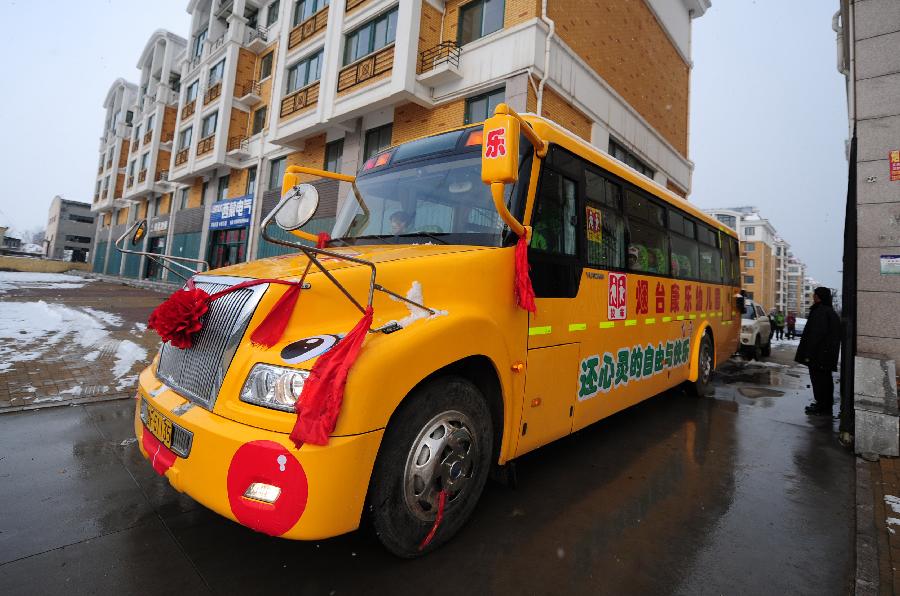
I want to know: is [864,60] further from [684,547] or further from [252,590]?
[252,590]

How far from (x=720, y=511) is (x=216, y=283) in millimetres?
3887

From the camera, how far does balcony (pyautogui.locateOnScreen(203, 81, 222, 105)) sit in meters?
23.1

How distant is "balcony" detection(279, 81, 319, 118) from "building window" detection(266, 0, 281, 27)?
8.45 metres

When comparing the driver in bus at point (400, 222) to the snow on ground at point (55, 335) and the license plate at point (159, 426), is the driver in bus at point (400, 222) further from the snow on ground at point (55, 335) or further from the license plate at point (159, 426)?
the snow on ground at point (55, 335)

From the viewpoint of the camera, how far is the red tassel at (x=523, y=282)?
2923 millimetres

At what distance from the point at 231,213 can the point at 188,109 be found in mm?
10935

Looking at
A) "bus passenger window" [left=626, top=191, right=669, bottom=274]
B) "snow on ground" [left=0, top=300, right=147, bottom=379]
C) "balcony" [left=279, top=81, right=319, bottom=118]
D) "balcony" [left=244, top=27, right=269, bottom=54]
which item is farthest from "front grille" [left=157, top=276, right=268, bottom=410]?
"balcony" [left=244, top=27, right=269, bottom=54]

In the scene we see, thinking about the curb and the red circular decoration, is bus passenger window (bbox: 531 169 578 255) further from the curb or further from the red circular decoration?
the curb

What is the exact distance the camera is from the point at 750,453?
15.0 ft

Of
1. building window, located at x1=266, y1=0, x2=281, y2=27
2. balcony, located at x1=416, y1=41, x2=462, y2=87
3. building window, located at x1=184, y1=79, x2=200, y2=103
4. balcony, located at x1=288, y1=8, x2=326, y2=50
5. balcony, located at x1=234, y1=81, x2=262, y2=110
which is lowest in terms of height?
balcony, located at x1=416, y1=41, x2=462, y2=87

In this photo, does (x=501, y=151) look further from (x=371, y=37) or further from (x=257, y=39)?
(x=257, y=39)

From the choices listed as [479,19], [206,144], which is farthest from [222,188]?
[479,19]

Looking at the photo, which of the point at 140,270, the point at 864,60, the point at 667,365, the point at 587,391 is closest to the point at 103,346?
the point at 587,391

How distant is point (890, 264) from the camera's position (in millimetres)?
5145
